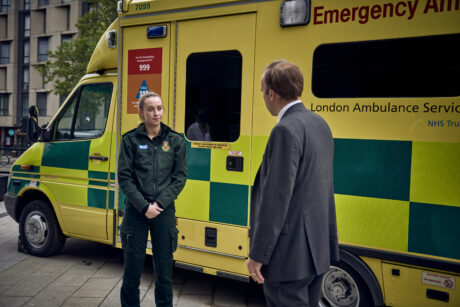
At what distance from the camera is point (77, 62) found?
724 inches

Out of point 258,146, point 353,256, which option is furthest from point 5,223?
point 353,256

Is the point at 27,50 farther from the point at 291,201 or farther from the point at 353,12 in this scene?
the point at 291,201

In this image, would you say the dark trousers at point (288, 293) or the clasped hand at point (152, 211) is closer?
the dark trousers at point (288, 293)

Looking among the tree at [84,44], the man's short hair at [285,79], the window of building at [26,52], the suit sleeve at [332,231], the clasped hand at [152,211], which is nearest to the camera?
the man's short hair at [285,79]

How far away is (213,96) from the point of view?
12.4 ft

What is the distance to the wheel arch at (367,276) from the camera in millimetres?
3127

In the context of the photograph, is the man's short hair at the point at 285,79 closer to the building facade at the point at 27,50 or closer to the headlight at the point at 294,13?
the headlight at the point at 294,13

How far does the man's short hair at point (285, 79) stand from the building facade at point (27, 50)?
110 ft

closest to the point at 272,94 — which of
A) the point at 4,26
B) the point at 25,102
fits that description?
the point at 25,102

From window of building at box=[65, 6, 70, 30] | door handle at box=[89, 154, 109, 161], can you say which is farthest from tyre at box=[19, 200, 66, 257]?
window of building at box=[65, 6, 70, 30]

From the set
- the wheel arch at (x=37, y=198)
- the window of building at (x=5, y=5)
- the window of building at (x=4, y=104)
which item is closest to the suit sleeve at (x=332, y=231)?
the wheel arch at (x=37, y=198)

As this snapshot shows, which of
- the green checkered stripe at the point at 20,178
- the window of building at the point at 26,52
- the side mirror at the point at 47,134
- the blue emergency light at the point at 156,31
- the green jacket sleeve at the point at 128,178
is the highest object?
the window of building at the point at 26,52

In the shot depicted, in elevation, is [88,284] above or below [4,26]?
below

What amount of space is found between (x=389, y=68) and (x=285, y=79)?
4.48 feet
